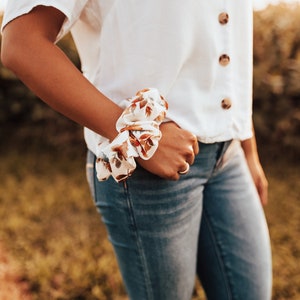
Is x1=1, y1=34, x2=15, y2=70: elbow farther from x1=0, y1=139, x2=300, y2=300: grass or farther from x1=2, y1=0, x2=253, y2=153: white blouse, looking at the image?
x1=0, y1=139, x2=300, y2=300: grass

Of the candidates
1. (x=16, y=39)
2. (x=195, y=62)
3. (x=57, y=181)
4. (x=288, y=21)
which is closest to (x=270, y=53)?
(x=288, y=21)

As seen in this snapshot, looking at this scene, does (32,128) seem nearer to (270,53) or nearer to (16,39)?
Result: (270,53)

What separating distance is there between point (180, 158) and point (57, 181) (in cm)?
334

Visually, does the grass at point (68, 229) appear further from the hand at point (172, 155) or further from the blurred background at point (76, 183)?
the hand at point (172, 155)

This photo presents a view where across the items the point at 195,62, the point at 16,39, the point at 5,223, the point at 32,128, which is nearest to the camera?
the point at 16,39

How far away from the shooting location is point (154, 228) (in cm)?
110

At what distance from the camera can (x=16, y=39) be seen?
927 mm

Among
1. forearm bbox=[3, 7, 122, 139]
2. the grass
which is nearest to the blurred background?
the grass

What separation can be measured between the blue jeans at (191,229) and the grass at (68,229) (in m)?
1.33

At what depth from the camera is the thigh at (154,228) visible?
3.54 ft

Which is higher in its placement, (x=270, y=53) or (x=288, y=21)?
(x=288, y=21)

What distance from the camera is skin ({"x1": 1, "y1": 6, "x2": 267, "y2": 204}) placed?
3.05 feet

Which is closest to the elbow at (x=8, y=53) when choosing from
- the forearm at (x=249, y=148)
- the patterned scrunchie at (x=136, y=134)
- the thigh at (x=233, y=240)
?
the patterned scrunchie at (x=136, y=134)

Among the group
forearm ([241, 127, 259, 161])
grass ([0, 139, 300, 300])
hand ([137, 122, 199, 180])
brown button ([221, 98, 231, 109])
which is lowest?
grass ([0, 139, 300, 300])
